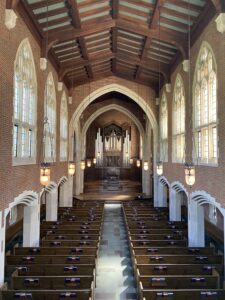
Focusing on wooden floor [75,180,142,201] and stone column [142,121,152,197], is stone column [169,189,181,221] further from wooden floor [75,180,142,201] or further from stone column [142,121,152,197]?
stone column [142,121,152,197]

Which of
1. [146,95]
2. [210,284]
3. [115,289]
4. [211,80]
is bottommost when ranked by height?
[115,289]

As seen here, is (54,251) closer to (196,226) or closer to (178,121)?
(196,226)

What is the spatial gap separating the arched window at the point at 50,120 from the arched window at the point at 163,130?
26.0 feet

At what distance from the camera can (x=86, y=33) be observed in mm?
13273

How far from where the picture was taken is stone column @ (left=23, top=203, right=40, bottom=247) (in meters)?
12.5

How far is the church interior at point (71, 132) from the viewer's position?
9.02 meters

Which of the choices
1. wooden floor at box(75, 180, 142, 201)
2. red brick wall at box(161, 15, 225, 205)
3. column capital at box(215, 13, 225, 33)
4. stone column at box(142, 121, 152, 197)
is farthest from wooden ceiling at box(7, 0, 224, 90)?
wooden floor at box(75, 180, 142, 201)

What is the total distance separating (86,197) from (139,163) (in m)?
8.33

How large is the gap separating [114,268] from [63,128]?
36.2ft

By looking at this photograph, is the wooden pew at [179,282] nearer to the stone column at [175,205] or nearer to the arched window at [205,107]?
the arched window at [205,107]

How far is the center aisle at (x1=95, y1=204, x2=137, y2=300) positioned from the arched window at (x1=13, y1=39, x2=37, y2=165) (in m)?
5.62

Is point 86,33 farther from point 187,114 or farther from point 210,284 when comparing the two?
point 210,284

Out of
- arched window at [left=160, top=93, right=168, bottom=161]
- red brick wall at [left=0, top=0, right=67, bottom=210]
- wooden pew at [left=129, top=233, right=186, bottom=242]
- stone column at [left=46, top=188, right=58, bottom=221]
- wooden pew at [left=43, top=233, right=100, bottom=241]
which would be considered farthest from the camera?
arched window at [left=160, top=93, right=168, bottom=161]

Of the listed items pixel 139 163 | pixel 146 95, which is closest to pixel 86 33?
pixel 146 95
